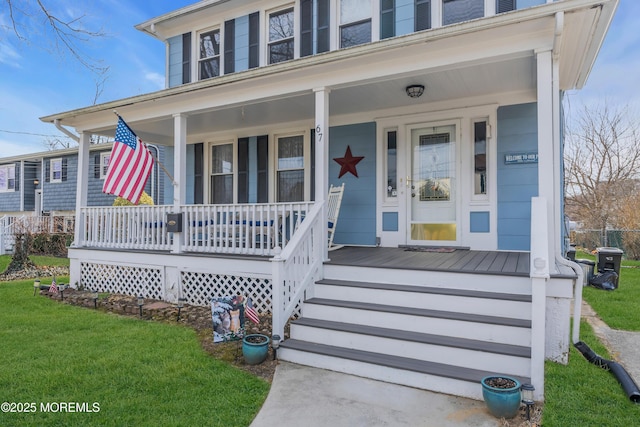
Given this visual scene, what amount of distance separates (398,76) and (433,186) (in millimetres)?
2044

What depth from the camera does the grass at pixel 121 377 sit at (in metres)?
2.70

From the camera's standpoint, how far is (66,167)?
54.1ft

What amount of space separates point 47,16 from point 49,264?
8.24 m

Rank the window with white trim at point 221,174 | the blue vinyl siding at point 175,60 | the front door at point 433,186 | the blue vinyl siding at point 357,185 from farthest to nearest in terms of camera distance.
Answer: the blue vinyl siding at point 175,60
the window with white trim at point 221,174
the blue vinyl siding at point 357,185
the front door at point 433,186

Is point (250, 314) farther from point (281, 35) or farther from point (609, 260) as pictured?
point (609, 260)

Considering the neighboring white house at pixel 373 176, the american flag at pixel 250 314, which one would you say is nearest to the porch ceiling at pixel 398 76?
the neighboring white house at pixel 373 176

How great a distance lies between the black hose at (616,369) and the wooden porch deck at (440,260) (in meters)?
0.86

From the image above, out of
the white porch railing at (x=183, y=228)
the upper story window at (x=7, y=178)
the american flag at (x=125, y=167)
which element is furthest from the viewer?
the upper story window at (x=7, y=178)

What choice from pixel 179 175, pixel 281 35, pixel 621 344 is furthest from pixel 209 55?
pixel 621 344

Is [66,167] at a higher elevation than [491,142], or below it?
higher

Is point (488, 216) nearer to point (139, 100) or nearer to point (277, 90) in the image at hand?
point (277, 90)

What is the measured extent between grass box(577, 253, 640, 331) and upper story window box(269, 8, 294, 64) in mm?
6231

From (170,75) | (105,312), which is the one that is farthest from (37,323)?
(170,75)

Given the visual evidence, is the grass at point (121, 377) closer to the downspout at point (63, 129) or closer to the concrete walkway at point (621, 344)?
the concrete walkway at point (621, 344)
